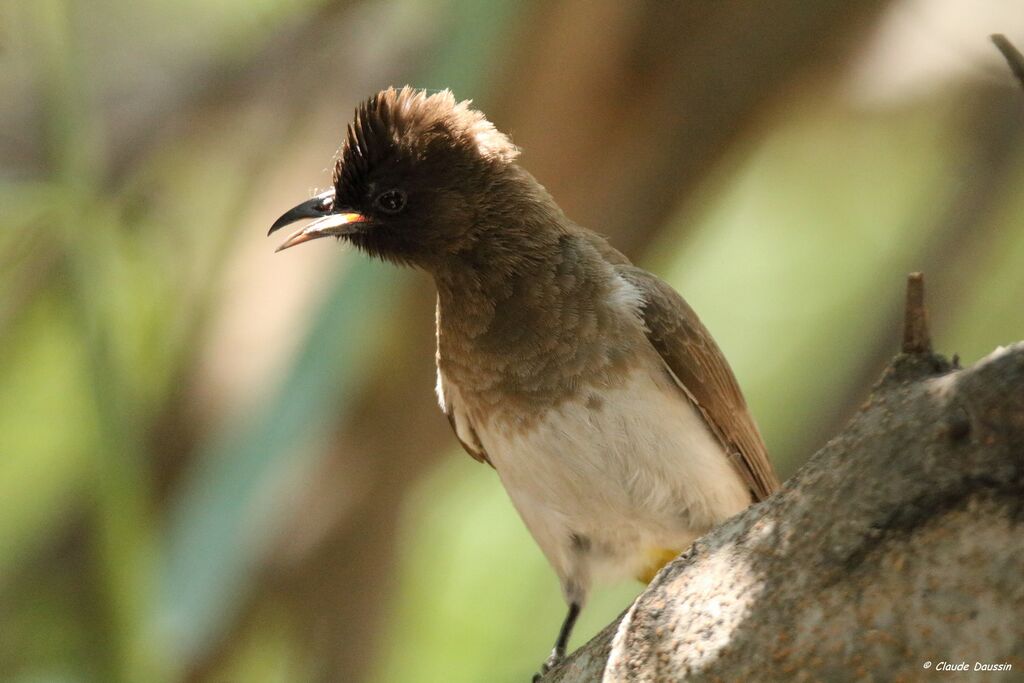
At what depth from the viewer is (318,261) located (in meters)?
5.77

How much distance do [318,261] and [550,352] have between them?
244cm

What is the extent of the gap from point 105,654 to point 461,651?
7.83 ft

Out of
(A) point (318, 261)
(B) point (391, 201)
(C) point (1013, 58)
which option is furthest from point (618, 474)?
(A) point (318, 261)

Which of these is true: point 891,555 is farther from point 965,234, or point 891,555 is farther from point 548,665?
point 965,234

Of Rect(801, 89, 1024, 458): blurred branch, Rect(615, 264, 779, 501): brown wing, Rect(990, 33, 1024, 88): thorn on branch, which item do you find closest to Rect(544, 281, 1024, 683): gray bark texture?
Rect(990, 33, 1024, 88): thorn on branch

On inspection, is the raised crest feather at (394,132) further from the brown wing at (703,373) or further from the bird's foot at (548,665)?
the bird's foot at (548,665)

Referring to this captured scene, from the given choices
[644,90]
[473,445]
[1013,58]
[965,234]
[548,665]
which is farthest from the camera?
[965,234]

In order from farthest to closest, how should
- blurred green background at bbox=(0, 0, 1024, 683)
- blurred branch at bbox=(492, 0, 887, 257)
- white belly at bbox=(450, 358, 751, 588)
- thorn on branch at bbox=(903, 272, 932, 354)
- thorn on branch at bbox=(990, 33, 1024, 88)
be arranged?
blurred branch at bbox=(492, 0, 887, 257) < blurred green background at bbox=(0, 0, 1024, 683) < white belly at bbox=(450, 358, 751, 588) < thorn on branch at bbox=(903, 272, 932, 354) < thorn on branch at bbox=(990, 33, 1024, 88)

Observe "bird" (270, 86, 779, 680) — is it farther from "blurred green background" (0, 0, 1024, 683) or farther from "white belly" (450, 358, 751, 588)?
"blurred green background" (0, 0, 1024, 683)

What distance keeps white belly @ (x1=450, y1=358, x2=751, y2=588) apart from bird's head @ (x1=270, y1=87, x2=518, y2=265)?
0.60 metres

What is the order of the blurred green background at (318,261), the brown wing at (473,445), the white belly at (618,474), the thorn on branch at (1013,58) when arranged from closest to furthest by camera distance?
the thorn on branch at (1013,58), the white belly at (618,474), the brown wing at (473,445), the blurred green background at (318,261)

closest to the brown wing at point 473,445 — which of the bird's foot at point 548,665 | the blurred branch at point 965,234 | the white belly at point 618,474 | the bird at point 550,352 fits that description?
the bird at point 550,352

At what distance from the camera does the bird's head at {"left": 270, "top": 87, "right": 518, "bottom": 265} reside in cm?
373

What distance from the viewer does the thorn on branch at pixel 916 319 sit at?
198 centimetres
